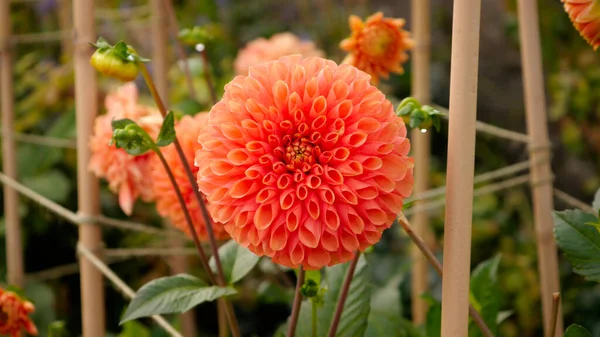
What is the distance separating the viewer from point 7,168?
3.65 feet

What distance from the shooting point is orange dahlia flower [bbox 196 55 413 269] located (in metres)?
0.45

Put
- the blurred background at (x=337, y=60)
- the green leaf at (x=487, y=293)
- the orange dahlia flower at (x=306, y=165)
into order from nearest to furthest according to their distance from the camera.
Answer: the orange dahlia flower at (x=306, y=165) < the green leaf at (x=487, y=293) < the blurred background at (x=337, y=60)

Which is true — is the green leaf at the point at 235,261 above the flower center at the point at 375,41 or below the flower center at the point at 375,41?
below

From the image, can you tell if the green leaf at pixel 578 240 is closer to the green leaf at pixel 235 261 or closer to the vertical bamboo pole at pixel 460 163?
the vertical bamboo pole at pixel 460 163

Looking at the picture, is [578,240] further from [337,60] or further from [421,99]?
[337,60]

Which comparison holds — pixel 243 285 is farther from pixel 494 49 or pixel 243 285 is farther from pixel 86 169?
pixel 494 49

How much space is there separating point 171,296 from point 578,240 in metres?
0.35

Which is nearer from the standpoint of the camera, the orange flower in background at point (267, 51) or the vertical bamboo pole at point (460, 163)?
the vertical bamboo pole at point (460, 163)

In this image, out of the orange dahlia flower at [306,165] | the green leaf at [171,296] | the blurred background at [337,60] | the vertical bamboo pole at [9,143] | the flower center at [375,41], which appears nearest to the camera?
the orange dahlia flower at [306,165]

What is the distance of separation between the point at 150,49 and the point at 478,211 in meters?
1.15

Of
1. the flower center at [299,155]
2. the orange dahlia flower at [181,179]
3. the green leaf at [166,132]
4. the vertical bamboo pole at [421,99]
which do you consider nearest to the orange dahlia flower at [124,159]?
the orange dahlia flower at [181,179]

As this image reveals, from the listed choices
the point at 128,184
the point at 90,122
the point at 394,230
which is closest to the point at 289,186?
the point at 128,184

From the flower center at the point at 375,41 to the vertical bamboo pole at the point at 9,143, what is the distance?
686 millimetres

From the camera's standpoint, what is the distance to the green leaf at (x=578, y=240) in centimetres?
56
